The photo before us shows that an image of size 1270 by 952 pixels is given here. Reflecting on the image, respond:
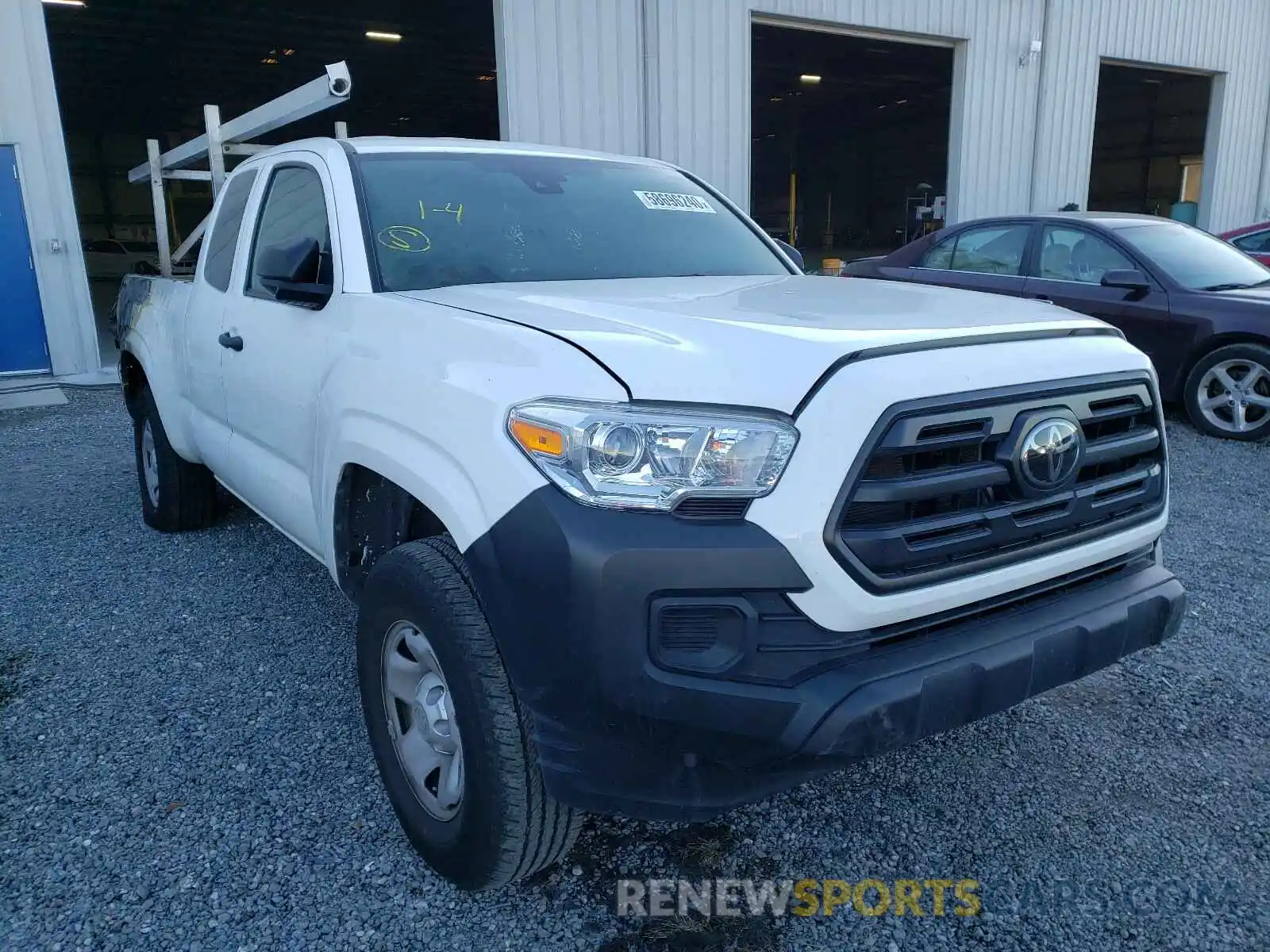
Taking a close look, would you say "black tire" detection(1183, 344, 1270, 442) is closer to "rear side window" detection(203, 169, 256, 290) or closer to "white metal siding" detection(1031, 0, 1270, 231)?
"rear side window" detection(203, 169, 256, 290)

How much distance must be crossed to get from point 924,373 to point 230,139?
764 cm

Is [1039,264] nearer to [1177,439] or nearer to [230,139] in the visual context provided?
[1177,439]

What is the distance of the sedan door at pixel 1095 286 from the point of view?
6980 mm

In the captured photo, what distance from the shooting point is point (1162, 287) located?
22.8ft

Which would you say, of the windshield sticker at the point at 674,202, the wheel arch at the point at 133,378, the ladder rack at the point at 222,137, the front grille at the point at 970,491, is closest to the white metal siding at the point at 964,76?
the ladder rack at the point at 222,137

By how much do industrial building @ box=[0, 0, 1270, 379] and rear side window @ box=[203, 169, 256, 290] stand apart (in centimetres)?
691

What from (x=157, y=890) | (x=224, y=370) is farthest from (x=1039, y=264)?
(x=157, y=890)

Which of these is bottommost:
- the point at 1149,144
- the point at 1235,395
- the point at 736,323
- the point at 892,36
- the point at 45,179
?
the point at 1235,395

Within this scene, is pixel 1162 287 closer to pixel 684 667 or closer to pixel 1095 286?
pixel 1095 286

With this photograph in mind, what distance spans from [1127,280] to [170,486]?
6377mm

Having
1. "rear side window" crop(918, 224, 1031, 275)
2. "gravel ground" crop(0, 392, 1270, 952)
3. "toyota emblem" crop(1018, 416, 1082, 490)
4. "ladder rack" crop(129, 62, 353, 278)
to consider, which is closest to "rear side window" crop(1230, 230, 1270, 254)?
"rear side window" crop(918, 224, 1031, 275)

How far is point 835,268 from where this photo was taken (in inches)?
314

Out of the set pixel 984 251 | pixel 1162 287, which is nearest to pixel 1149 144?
pixel 984 251

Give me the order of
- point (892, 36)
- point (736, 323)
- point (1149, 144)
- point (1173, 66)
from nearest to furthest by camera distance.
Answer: point (736, 323) < point (892, 36) < point (1173, 66) < point (1149, 144)
